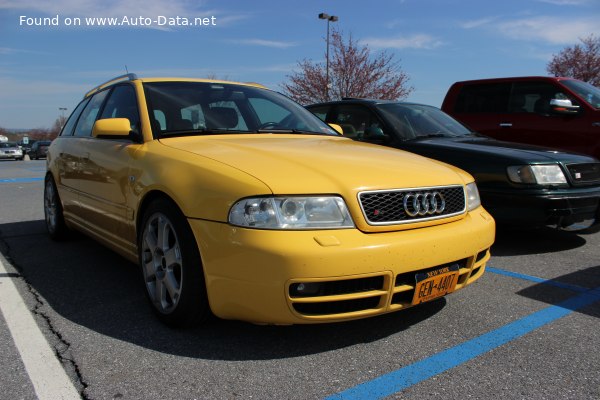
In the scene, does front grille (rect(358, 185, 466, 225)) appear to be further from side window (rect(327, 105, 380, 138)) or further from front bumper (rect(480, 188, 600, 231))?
side window (rect(327, 105, 380, 138))

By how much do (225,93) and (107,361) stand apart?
86.3 inches

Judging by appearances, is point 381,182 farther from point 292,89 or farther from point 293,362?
point 292,89

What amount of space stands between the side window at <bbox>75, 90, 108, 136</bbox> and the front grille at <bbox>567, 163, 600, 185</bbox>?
426cm

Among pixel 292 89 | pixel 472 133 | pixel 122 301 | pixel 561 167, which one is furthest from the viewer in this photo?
pixel 292 89

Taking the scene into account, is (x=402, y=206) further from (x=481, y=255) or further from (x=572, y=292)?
(x=572, y=292)

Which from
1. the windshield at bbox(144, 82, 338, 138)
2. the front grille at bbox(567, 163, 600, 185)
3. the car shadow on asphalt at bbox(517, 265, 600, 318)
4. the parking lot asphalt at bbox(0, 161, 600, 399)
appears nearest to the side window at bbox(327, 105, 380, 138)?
the windshield at bbox(144, 82, 338, 138)

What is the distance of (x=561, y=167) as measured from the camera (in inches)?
179

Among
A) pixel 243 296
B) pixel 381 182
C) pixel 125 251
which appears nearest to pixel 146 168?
pixel 125 251

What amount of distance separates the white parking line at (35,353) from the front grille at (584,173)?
437 centimetres

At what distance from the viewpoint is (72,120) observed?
199 inches

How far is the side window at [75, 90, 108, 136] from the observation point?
14.2 feet

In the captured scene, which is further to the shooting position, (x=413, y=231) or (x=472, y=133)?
(x=472, y=133)

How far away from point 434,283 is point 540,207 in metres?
2.33

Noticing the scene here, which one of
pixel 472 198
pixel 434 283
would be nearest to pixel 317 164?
pixel 434 283
